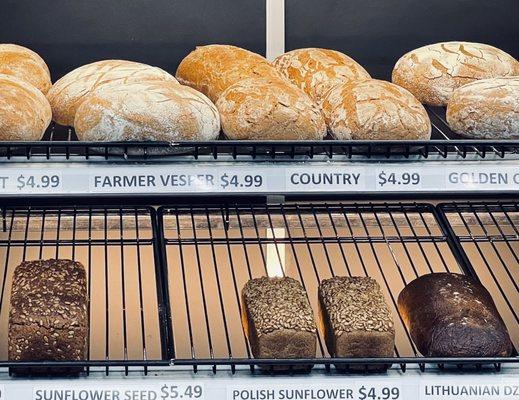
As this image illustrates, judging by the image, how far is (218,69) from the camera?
2195 mm

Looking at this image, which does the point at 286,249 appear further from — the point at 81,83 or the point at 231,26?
the point at 81,83

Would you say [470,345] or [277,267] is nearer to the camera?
[470,345]

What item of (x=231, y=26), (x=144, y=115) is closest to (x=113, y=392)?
(x=144, y=115)

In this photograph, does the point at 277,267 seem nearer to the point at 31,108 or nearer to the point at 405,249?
the point at 405,249

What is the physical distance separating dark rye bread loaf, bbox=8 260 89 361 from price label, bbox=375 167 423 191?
1.98ft

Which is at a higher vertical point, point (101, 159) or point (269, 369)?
point (101, 159)

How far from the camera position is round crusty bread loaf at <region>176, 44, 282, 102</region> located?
2148 millimetres

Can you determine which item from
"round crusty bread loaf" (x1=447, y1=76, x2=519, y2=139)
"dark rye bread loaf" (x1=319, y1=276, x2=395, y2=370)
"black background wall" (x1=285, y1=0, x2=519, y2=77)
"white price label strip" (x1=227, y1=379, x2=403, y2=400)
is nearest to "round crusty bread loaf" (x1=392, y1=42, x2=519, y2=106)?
"round crusty bread loaf" (x1=447, y1=76, x2=519, y2=139)

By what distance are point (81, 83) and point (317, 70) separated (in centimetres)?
51

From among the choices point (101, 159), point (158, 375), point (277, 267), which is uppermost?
point (101, 159)

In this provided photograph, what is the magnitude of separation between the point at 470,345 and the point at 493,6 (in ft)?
3.39

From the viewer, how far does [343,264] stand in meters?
2.45

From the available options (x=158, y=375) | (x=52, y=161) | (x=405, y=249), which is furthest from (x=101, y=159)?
(x=405, y=249)

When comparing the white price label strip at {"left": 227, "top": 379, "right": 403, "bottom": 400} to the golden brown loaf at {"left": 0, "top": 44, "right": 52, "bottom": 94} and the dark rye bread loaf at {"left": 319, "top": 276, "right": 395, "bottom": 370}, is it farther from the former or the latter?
the golden brown loaf at {"left": 0, "top": 44, "right": 52, "bottom": 94}
